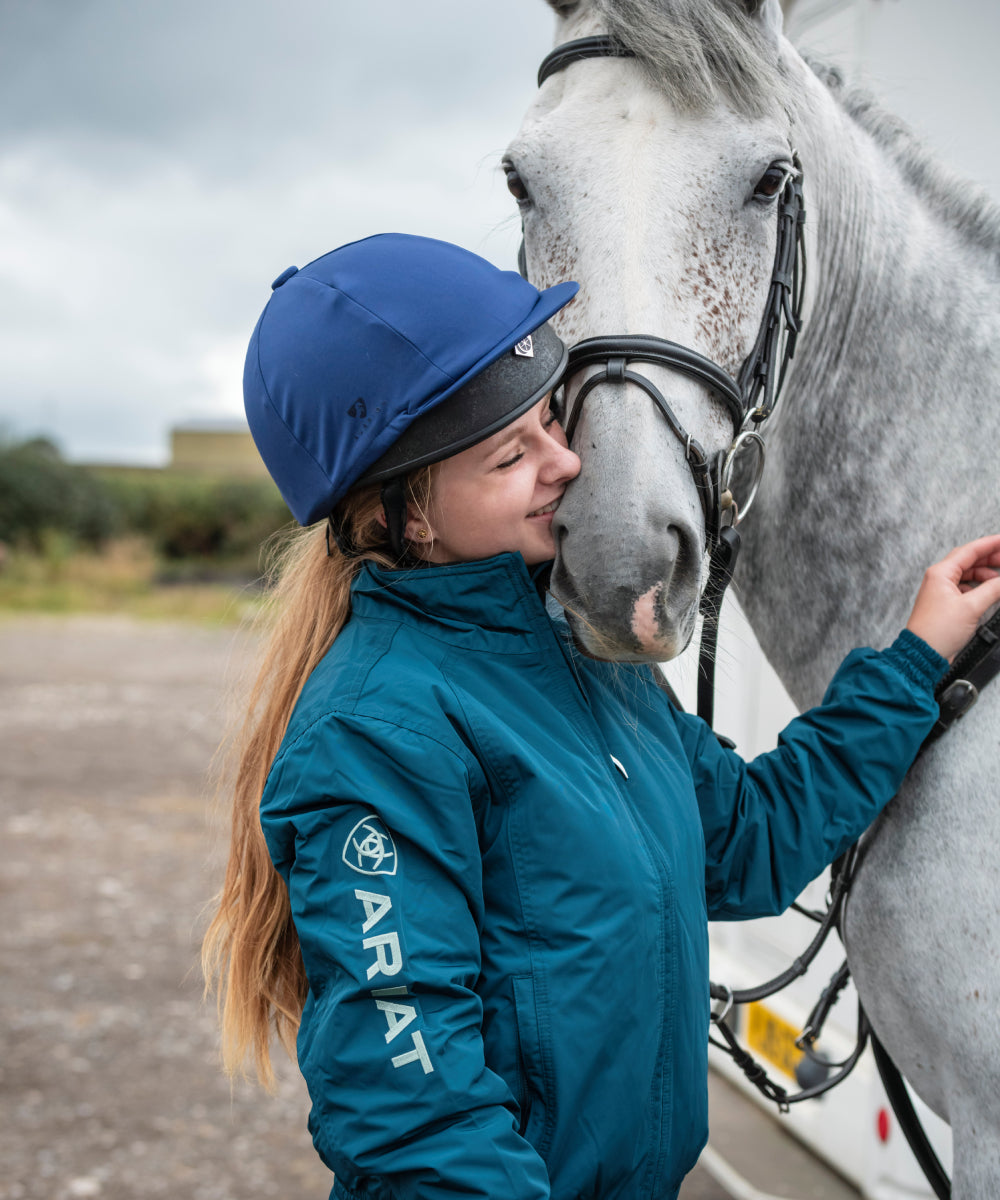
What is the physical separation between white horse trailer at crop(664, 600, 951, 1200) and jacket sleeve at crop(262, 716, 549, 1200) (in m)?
1.29

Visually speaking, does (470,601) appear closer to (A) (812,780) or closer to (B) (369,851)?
(B) (369,851)

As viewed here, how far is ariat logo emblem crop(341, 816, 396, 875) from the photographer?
1.05 meters

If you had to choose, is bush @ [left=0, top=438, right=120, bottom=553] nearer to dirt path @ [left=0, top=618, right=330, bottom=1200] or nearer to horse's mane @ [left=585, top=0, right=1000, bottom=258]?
dirt path @ [left=0, top=618, right=330, bottom=1200]

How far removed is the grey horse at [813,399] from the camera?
1.27m

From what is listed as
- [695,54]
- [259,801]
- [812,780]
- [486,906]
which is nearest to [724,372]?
[695,54]

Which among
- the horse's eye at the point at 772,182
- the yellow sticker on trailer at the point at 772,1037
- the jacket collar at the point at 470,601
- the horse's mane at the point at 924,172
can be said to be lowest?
the yellow sticker on trailer at the point at 772,1037

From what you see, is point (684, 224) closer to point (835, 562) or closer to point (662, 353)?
point (662, 353)

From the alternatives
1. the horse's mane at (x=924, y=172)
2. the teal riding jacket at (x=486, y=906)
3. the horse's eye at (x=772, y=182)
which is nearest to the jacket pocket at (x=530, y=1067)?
the teal riding jacket at (x=486, y=906)

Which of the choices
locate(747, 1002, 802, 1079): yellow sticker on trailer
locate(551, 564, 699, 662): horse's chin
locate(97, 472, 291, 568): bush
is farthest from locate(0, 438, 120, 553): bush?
locate(551, 564, 699, 662): horse's chin

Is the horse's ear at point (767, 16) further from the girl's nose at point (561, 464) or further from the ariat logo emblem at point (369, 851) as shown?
the ariat logo emblem at point (369, 851)

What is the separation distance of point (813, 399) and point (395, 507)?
0.80 meters

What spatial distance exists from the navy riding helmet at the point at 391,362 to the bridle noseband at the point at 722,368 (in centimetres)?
8

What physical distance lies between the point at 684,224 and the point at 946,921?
102cm

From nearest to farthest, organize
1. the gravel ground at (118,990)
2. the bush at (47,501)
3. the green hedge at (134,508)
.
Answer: the gravel ground at (118,990)
the bush at (47,501)
the green hedge at (134,508)
